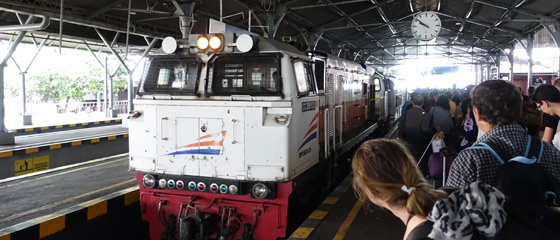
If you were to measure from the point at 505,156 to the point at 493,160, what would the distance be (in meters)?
0.08

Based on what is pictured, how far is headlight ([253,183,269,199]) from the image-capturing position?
4.73m

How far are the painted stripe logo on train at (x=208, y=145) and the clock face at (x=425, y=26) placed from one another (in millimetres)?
10318

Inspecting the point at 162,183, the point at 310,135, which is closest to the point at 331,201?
the point at 310,135

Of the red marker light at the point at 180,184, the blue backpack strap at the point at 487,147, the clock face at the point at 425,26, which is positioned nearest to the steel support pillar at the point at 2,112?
the red marker light at the point at 180,184

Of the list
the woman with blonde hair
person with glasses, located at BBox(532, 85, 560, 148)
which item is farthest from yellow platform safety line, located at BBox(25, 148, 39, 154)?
person with glasses, located at BBox(532, 85, 560, 148)

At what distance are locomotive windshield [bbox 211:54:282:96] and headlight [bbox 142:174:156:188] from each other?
135 cm

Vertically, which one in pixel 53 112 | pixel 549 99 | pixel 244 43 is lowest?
pixel 53 112

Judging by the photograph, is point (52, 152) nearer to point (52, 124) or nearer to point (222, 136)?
point (222, 136)

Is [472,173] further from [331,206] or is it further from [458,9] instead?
[458,9]

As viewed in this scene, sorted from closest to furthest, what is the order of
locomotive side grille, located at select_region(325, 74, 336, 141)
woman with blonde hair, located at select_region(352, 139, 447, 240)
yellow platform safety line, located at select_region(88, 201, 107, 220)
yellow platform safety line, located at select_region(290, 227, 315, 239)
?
woman with blonde hair, located at select_region(352, 139, 447, 240) < yellow platform safety line, located at select_region(290, 227, 315, 239) < yellow platform safety line, located at select_region(88, 201, 107, 220) < locomotive side grille, located at select_region(325, 74, 336, 141)

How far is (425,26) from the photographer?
1327 centimetres

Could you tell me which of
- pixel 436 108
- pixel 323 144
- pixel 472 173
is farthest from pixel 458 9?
pixel 472 173

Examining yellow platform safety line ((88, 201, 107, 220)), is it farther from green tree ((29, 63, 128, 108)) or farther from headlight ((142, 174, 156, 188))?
green tree ((29, 63, 128, 108))

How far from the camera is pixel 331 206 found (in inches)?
234
